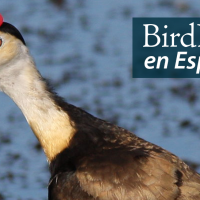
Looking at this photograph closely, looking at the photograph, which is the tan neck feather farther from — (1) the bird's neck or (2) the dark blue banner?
(2) the dark blue banner

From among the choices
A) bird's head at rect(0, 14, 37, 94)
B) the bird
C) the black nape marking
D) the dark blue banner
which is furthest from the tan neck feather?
the dark blue banner

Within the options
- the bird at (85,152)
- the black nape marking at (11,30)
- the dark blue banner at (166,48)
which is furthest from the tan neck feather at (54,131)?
the dark blue banner at (166,48)

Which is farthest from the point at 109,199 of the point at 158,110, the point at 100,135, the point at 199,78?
the point at 199,78

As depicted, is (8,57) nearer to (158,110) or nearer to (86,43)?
(158,110)

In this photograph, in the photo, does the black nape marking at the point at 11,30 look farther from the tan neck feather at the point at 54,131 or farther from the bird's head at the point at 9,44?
the tan neck feather at the point at 54,131

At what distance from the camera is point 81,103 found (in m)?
9.02

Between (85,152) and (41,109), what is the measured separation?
49 centimetres

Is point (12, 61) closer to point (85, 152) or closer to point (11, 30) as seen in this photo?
point (11, 30)

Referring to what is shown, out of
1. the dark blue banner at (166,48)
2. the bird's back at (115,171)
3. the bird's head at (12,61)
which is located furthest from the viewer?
the dark blue banner at (166,48)

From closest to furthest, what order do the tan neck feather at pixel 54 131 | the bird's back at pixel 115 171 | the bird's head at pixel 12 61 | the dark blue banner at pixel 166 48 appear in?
the bird's back at pixel 115 171, the tan neck feather at pixel 54 131, the bird's head at pixel 12 61, the dark blue banner at pixel 166 48

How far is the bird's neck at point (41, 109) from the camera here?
5.76m

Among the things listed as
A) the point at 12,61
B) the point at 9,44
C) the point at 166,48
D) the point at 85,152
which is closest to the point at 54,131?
the point at 85,152

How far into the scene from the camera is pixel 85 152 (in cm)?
559

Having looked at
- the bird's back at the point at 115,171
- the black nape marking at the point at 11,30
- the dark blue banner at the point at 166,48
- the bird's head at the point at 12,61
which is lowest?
the dark blue banner at the point at 166,48
